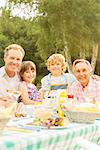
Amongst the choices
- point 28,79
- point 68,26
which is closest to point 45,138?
point 28,79

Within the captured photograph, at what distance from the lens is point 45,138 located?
96 centimetres

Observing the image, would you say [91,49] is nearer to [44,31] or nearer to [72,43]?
[72,43]

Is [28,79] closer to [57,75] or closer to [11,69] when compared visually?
[11,69]

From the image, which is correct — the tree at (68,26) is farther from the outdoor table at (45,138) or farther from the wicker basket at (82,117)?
the outdoor table at (45,138)

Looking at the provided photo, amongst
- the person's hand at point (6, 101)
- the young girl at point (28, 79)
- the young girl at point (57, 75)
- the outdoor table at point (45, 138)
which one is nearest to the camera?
the outdoor table at point (45, 138)

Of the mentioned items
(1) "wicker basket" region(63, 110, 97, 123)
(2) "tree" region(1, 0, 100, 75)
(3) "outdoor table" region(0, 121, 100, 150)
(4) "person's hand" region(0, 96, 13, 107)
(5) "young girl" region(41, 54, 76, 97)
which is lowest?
(3) "outdoor table" region(0, 121, 100, 150)

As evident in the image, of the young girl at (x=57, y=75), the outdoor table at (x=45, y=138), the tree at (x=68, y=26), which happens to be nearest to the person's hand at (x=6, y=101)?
the outdoor table at (x=45, y=138)

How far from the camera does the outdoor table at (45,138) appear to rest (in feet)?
2.93

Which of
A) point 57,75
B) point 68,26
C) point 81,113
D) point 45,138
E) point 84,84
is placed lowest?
point 45,138

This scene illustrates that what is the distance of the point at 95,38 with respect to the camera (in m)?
10.6

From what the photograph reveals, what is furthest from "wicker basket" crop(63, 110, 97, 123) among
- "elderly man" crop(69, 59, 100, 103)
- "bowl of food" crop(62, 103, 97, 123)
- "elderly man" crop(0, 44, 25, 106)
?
"elderly man" crop(0, 44, 25, 106)

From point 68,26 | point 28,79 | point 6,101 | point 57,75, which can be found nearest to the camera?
point 6,101

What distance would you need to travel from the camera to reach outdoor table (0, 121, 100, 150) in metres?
0.89

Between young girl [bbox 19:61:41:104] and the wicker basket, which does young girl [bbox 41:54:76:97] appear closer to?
young girl [bbox 19:61:41:104]
